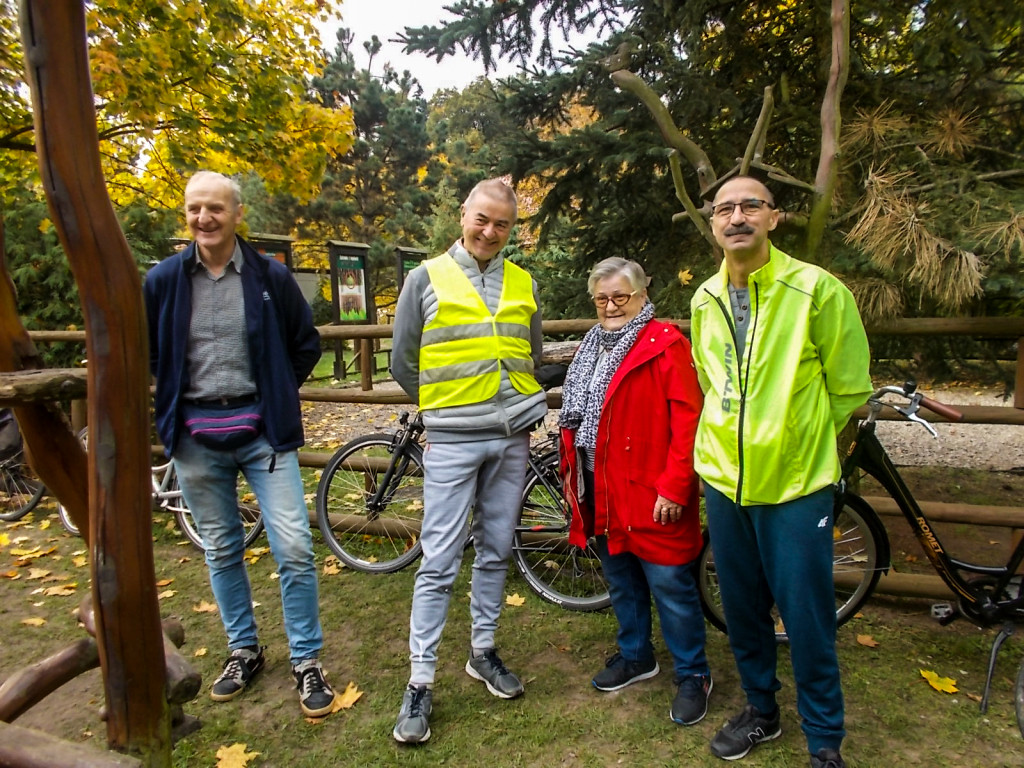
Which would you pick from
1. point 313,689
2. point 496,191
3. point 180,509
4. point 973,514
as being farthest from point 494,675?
point 180,509

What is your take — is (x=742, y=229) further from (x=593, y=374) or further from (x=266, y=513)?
(x=266, y=513)

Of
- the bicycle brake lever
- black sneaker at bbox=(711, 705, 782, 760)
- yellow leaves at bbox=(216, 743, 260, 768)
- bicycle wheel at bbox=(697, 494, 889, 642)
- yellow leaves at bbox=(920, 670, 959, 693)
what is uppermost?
the bicycle brake lever

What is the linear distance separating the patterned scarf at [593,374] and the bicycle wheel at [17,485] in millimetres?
4937

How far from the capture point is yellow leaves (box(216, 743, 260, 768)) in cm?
245

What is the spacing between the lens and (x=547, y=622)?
3.44 metres

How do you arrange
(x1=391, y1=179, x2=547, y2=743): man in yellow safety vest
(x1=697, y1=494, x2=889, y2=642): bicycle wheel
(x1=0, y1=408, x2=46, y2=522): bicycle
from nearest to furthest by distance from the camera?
(x1=391, y1=179, x2=547, y2=743): man in yellow safety vest → (x1=697, y1=494, x2=889, y2=642): bicycle wheel → (x1=0, y1=408, x2=46, y2=522): bicycle

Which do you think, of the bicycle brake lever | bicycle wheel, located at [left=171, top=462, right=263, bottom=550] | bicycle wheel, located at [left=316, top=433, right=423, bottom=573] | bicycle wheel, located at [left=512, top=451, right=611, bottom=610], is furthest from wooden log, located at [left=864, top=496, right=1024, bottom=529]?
bicycle wheel, located at [left=171, top=462, right=263, bottom=550]

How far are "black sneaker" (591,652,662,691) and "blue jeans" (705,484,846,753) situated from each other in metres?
0.50

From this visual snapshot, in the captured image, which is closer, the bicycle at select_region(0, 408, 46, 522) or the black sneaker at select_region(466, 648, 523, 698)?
the black sneaker at select_region(466, 648, 523, 698)

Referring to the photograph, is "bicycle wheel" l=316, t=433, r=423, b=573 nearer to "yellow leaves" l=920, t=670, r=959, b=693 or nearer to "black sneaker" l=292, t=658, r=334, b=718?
"black sneaker" l=292, t=658, r=334, b=718

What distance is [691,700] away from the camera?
260cm

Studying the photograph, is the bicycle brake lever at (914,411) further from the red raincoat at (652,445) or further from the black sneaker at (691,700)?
the black sneaker at (691,700)

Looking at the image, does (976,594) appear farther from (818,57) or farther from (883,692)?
(818,57)

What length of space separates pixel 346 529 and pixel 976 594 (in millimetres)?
3341
